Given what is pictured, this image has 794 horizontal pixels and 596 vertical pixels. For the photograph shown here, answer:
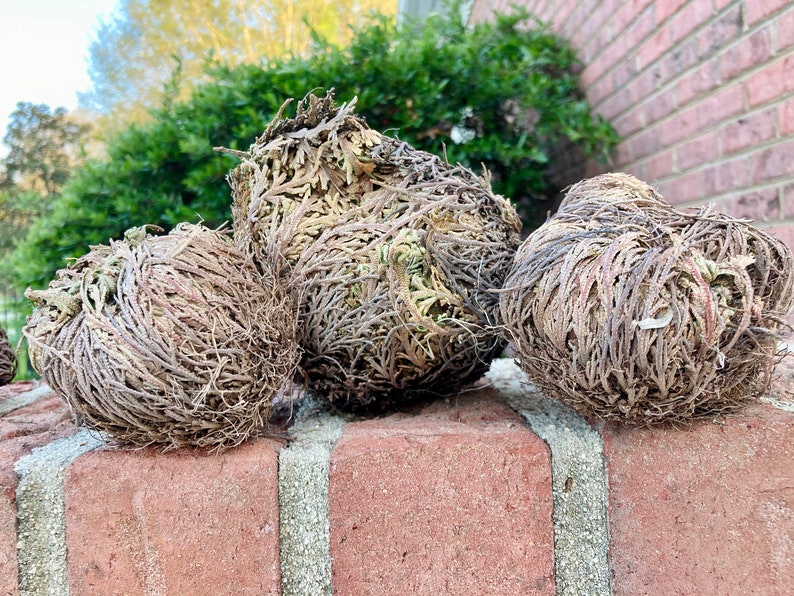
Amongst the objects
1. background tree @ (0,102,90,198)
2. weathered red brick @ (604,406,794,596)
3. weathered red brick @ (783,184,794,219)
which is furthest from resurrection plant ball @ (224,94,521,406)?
background tree @ (0,102,90,198)

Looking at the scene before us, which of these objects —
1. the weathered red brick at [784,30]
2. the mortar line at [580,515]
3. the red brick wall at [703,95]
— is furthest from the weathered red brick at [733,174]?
the mortar line at [580,515]

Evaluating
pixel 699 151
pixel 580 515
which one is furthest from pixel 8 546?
pixel 699 151

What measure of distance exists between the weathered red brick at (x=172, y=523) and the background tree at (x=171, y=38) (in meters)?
7.12

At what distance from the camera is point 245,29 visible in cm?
737

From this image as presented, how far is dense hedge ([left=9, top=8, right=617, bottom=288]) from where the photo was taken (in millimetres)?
1632

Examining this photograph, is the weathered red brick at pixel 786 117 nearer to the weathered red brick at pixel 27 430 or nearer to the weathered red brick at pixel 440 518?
the weathered red brick at pixel 440 518

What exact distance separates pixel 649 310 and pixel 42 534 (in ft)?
2.14

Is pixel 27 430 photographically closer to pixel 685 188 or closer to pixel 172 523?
pixel 172 523

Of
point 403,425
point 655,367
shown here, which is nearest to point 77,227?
point 403,425

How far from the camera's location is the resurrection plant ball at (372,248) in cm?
64

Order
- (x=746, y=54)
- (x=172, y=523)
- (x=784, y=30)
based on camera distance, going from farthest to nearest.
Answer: (x=746, y=54) → (x=784, y=30) → (x=172, y=523)

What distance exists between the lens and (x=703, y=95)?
1.30m

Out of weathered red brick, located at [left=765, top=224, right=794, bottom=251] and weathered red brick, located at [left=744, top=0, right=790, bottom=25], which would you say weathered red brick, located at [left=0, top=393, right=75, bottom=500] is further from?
weathered red brick, located at [left=744, top=0, right=790, bottom=25]

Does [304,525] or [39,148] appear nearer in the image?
[304,525]
